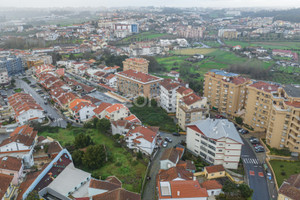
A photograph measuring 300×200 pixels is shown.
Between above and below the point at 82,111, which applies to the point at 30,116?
below

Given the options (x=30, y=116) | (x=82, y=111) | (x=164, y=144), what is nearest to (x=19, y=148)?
(x=30, y=116)

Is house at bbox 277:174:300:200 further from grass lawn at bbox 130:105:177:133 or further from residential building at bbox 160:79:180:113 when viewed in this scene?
residential building at bbox 160:79:180:113

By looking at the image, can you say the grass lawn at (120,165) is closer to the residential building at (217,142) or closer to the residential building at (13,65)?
the residential building at (217,142)

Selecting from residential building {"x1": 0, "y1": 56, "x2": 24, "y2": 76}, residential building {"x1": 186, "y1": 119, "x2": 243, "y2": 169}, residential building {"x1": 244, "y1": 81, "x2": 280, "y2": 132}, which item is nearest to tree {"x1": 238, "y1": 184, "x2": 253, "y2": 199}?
residential building {"x1": 186, "y1": 119, "x2": 243, "y2": 169}

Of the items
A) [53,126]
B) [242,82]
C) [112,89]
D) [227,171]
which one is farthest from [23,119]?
[242,82]

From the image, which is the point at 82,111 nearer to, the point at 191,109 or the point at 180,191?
the point at 191,109
